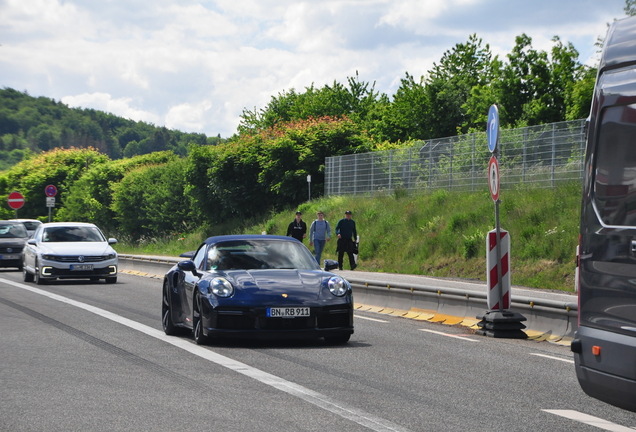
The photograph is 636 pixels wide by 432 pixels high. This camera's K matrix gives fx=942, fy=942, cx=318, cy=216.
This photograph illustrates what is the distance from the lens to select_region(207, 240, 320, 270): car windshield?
11.6m

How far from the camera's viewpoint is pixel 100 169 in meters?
77.6

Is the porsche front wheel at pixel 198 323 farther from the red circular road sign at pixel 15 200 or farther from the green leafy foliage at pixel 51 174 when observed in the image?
the green leafy foliage at pixel 51 174

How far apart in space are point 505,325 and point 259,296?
12.2ft

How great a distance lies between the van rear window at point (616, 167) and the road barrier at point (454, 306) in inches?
225

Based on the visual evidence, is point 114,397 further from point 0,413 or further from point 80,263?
point 80,263

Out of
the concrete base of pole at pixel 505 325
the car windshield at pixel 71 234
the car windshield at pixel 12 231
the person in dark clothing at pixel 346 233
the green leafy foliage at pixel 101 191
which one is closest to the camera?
the concrete base of pole at pixel 505 325

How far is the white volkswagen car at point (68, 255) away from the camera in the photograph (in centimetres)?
2339

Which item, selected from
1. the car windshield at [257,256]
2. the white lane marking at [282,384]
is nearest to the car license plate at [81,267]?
the white lane marking at [282,384]

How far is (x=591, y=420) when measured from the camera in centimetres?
664

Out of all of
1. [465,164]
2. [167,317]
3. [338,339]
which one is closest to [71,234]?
[465,164]

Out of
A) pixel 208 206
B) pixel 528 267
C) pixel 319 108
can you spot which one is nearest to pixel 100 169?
pixel 319 108

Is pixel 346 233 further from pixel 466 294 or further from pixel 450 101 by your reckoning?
pixel 450 101

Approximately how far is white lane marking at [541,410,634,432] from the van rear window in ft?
4.84

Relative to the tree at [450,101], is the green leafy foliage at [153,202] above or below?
below
